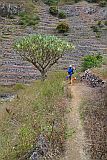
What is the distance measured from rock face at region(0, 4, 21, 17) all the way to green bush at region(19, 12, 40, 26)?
5.26 feet

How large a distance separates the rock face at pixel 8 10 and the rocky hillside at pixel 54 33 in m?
1.43

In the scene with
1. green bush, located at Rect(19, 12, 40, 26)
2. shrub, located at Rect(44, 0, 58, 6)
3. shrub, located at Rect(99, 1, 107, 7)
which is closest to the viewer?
green bush, located at Rect(19, 12, 40, 26)

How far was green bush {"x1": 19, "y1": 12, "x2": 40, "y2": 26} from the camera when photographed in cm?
6544

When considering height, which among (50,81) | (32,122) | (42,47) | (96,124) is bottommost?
(42,47)

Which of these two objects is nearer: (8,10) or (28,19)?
(28,19)

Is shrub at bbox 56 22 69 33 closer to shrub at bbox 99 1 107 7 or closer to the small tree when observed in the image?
shrub at bbox 99 1 107 7

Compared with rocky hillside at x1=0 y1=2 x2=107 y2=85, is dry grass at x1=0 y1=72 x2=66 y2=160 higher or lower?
higher

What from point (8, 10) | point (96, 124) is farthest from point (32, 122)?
point (8, 10)

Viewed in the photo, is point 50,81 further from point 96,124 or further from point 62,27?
point 62,27

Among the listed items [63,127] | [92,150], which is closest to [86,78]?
[63,127]

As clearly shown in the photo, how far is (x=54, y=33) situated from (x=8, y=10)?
33.0ft

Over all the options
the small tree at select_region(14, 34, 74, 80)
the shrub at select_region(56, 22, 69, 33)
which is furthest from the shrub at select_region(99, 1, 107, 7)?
the small tree at select_region(14, 34, 74, 80)

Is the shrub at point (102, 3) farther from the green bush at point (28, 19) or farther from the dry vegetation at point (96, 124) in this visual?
the dry vegetation at point (96, 124)

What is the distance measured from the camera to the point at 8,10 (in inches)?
2756
